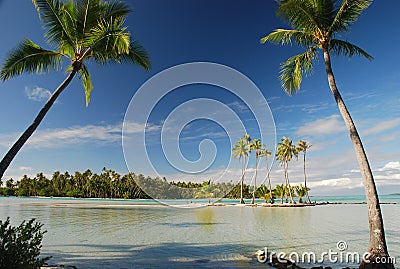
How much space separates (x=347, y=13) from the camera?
846 centimetres

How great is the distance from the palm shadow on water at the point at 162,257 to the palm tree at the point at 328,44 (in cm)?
337

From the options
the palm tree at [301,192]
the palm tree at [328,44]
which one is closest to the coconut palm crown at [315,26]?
the palm tree at [328,44]

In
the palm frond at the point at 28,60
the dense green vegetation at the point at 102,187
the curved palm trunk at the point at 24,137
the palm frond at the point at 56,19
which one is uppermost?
the palm frond at the point at 56,19

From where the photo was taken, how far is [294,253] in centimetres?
999

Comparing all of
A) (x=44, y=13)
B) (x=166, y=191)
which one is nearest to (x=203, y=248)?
(x=44, y=13)

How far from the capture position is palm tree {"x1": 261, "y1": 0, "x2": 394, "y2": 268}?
6.67 m

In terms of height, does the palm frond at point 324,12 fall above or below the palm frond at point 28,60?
above

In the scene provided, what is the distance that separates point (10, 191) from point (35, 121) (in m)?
103

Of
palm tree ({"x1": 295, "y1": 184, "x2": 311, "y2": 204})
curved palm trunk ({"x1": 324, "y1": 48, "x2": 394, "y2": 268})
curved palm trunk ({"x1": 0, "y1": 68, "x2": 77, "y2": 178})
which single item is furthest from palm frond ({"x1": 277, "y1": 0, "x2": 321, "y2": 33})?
palm tree ({"x1": 295, "y1": 184, "x2": 311, "y2": 204})

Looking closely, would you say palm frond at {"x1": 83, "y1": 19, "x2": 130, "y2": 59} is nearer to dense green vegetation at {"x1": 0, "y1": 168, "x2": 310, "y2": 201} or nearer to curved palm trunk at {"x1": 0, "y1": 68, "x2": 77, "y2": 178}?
curved palm trunk at {"x1": 0, "y1": 68, "x2": 77, "y2": 178}

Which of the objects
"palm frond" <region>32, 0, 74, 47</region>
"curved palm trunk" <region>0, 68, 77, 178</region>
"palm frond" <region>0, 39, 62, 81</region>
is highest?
"palm frond" <region>32, 0, 74, 47</region>

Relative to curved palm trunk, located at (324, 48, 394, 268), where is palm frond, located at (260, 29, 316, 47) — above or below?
above

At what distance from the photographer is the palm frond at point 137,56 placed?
9133 mm

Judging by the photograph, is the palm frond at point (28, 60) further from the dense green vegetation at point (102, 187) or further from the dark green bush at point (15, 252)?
the dense green vegetation at point (102, 187)
